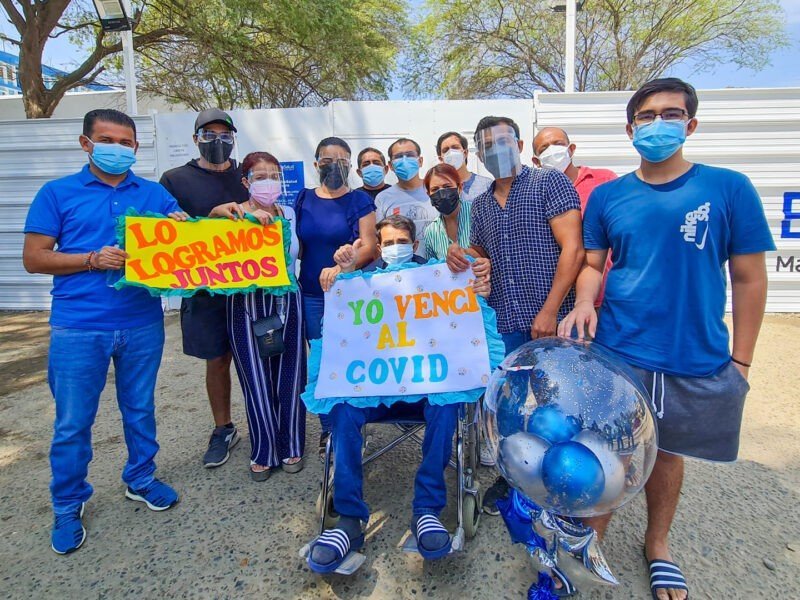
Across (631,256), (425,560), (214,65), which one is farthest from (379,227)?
(214,65)

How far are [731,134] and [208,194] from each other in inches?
232

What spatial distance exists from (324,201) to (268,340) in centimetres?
89

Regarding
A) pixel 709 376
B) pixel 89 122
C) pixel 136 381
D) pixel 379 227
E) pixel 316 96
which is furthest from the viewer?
pixel 316 96

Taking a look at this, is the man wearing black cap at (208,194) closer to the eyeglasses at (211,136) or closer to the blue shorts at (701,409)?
the eyeglasses at (211,136)

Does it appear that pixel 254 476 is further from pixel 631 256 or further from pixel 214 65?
Result: pixel 214 65

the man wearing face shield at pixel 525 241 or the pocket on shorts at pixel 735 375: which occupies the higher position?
the man wearing face shield at pixel 525 241

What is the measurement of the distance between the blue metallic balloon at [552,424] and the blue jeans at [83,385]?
2.04m

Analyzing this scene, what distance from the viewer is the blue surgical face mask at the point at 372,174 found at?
3.78 m

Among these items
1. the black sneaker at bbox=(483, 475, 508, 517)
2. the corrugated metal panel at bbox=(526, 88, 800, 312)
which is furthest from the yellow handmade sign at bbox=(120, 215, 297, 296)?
the corrugated metal panel at bbox=(526, 88, 800, 312)

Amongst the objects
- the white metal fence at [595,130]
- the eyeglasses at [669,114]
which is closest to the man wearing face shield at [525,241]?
the eyeglasses at [669,114]

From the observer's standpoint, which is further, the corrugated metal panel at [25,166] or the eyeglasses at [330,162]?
the corrugated metal panel at [25,166]

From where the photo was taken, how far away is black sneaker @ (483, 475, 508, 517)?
2.52 m

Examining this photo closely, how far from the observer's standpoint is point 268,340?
2.70 m

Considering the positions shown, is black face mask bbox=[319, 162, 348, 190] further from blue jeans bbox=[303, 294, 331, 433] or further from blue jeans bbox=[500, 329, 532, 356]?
blue jeans bbox=[500, 329, 532, 356]
